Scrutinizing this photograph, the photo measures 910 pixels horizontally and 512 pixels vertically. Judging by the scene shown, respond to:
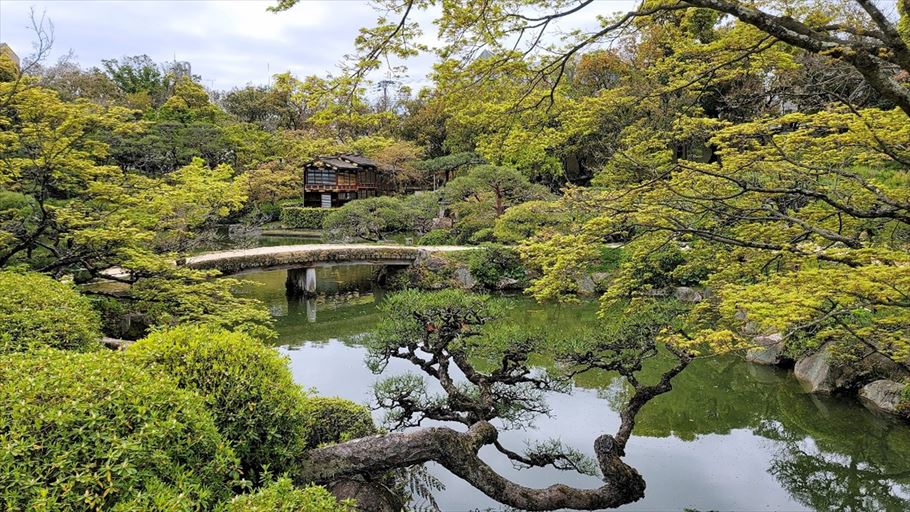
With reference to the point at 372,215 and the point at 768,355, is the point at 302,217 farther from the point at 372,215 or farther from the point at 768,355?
the point at 768,355

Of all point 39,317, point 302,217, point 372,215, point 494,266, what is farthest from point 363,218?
point 39,317

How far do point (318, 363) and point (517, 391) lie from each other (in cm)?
457

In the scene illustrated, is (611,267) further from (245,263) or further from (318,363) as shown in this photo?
(245,263)

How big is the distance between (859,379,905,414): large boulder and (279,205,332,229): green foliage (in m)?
19.2

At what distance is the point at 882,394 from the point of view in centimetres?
655

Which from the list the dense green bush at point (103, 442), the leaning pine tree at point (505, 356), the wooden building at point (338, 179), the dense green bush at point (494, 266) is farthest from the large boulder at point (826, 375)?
the wooden building at point (338, 179)

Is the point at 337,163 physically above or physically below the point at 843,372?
above

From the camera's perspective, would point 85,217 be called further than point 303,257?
No

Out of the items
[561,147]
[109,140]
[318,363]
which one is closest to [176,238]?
[318,363]

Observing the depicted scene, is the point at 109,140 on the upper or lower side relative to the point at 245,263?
upper

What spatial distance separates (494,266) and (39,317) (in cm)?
1091

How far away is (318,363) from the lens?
28.1 ft

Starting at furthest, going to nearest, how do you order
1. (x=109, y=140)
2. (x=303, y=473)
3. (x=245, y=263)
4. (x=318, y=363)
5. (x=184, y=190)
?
(x=109, y=140)
(x=245, y=263)
(x=318, y=363)
(x=184, y=190)
(x=303, y=473)

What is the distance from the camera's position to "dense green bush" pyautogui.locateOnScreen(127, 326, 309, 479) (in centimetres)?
232
